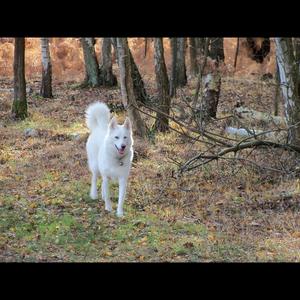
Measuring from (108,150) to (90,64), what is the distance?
13.8 metres

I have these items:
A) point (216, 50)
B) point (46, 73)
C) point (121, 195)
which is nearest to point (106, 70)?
point (46, 73)

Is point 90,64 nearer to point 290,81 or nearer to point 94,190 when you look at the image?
point 94,190

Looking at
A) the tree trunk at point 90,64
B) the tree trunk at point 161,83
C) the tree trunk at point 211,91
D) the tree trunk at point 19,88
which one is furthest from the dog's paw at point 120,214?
the tree trunk at point 90,64

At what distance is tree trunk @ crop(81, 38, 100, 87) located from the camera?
2198 centimetres

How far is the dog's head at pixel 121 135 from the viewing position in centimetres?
871

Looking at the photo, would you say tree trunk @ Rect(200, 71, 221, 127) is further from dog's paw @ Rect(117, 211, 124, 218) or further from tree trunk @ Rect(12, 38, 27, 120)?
dog's paw @ Rect(117, 211, 124, 218)

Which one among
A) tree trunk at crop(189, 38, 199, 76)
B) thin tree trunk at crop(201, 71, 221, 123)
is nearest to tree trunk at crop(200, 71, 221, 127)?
thin tree trunk at crop(201, 71, 221, 123)

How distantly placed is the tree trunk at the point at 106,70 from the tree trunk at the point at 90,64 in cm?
22

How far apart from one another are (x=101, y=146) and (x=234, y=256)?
3.14 meters

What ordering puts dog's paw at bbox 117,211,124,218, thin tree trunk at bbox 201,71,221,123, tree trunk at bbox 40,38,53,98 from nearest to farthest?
1. dog's paw at bbox 117,211,124,218
2. thin tree trunk at bbox 201,71,221,123
3. tree trunk at bbox 40,38,53,98

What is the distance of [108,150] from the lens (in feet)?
29.4

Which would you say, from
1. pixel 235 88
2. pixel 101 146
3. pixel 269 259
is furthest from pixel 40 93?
pixel 269 259

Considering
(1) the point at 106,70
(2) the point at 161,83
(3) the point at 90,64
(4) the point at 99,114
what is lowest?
(4) the point at 99,114

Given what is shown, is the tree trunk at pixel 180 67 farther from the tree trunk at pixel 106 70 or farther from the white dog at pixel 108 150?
the white dog at pixel 108 150
